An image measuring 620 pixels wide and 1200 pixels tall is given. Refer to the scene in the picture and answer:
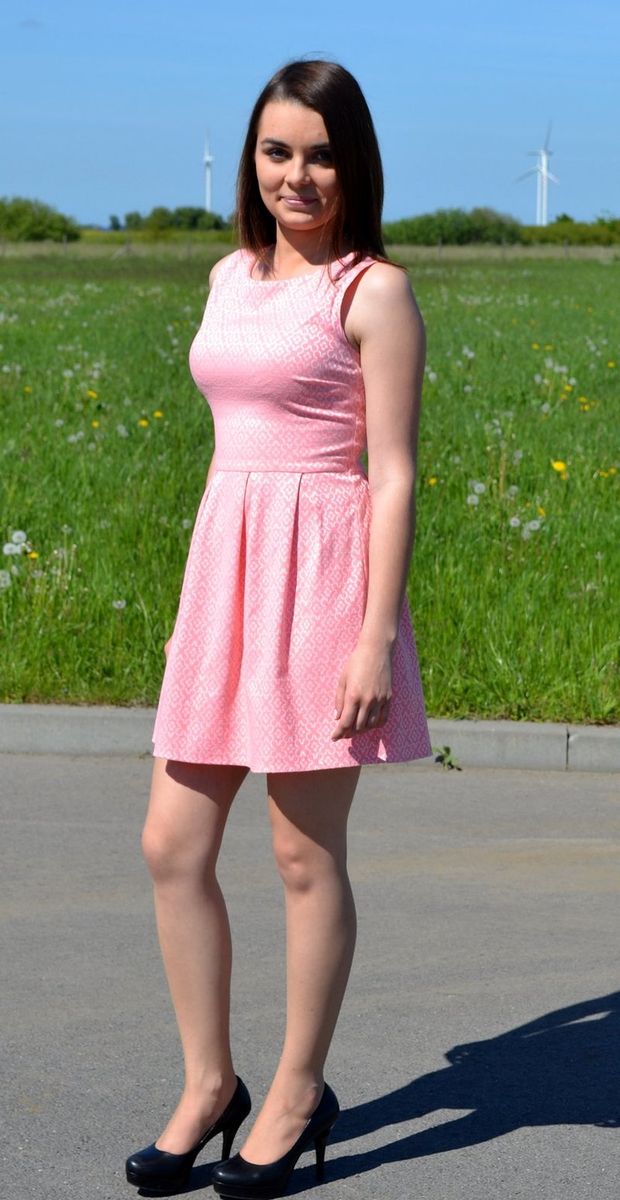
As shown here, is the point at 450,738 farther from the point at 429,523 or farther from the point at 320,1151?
the point at 320,1151

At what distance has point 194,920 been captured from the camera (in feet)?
10.4

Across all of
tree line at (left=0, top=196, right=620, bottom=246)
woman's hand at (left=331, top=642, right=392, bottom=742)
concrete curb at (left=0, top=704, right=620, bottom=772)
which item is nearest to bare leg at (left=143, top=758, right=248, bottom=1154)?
woman's hand at (left=331, top=642, right=392, bottom=742)

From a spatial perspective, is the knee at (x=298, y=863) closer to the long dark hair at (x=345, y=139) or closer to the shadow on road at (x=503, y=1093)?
the shadow on road at (x=503, y=1093)

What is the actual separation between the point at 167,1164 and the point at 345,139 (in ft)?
5.95

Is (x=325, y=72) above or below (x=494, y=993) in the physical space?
above

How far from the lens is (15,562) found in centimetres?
800

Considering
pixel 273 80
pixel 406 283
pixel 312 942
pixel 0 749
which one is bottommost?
pixel 0 749

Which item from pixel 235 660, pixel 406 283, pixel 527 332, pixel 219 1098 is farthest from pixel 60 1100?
pixel 527 332

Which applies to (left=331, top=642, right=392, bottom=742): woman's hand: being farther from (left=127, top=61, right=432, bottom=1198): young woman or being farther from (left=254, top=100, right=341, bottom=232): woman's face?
Answer: (left=254, top=100, right=341, bottom=232): woman's face

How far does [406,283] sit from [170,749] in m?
0.89

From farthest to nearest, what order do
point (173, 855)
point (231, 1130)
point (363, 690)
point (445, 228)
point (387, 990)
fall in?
point (445, 228)
point (387, 990)
point (231, 1130)
point (173, 855)
point (363, 690)

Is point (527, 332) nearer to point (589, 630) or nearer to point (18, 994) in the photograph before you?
point (589, 630)

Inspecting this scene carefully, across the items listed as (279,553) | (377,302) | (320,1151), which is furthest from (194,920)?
(377,302)

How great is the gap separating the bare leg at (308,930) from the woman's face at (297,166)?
96cm
